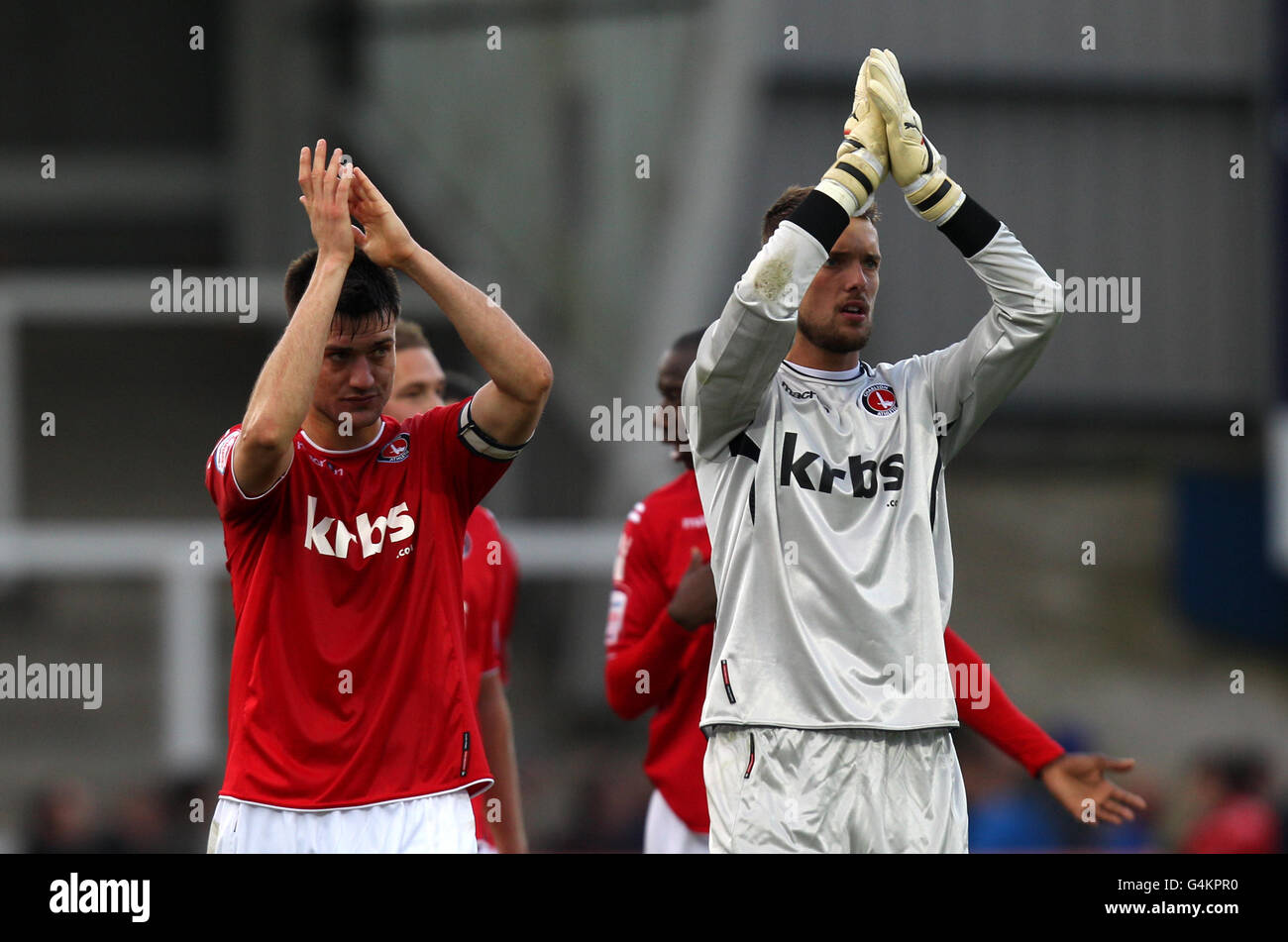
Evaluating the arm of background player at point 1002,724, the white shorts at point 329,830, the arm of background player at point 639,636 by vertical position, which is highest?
the arm of background player at point 639,636

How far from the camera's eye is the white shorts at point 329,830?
12.2 feet

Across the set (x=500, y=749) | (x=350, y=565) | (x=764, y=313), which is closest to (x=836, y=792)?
(x=764, y=313)

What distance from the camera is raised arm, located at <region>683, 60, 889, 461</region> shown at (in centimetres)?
364

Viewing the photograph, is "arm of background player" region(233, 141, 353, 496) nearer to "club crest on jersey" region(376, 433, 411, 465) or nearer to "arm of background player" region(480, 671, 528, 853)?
"club crest on jersey" region(376, 433, 411, 465)

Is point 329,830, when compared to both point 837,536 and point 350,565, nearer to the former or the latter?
point 350,565

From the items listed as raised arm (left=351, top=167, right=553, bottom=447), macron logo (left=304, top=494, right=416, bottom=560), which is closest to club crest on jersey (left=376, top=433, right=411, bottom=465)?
macron logo (left=304, top=494, right=416, bottom=560)

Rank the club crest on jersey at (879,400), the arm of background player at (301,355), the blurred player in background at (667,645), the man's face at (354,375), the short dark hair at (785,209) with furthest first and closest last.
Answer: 1. the blurred player in background at (667,645)
2. the short dark hair at (785,209)
3. the club crest on jersey at (879,400)
4. the man's face at (354,375)
5. the arm of background player at (301,355)

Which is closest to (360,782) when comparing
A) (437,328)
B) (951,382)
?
(951,382)

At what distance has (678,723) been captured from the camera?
4980mm

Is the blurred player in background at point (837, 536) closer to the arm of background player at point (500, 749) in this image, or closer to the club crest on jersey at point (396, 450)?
the club crest on jersey at point (396, 450)

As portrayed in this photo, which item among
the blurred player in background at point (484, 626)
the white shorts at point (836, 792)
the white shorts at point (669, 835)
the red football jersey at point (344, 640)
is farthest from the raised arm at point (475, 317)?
the white shorts at point (669, 835)

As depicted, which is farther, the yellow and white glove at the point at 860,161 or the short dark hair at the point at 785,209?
the short dark hair at the point at 785,209

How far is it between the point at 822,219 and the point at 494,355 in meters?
0.78
